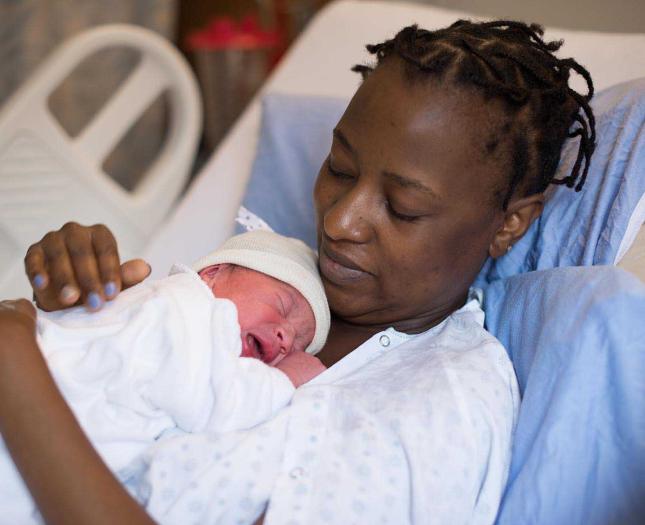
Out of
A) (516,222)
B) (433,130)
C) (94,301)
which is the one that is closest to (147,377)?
(94,301)

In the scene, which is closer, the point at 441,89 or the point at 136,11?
the point at 441,89

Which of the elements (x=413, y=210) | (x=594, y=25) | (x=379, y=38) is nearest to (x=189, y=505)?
(x=413, y=210)

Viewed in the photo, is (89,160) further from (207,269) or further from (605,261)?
(605,261)

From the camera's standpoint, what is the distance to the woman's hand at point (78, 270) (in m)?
1.17

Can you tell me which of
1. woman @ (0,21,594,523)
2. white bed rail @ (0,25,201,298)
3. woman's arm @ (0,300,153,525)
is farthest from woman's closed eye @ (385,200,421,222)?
white bed rail @ (0,25,201,298)

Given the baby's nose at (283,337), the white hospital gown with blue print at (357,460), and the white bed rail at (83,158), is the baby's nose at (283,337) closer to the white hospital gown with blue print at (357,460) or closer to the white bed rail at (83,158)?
the white hospital gown with blue print at (357,460)

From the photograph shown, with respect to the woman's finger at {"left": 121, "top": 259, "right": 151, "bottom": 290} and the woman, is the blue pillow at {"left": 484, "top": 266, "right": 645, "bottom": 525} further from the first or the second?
the woman's finger at {"left": 121, "top": 259, "right": 151, "bottom": 290}

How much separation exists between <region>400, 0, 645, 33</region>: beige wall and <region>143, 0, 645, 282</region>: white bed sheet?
11.7 inches

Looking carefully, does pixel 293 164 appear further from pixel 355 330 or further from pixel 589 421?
pixel 589 421

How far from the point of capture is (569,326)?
1.16 metres

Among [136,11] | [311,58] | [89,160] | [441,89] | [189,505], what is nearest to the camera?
[189,505]

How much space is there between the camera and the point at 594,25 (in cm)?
236

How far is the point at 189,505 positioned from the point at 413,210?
1.80 ft

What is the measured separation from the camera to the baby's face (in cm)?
125
